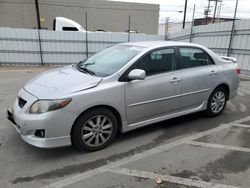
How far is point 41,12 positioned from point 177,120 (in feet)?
79.2

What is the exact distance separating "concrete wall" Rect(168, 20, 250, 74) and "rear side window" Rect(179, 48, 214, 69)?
5.41m

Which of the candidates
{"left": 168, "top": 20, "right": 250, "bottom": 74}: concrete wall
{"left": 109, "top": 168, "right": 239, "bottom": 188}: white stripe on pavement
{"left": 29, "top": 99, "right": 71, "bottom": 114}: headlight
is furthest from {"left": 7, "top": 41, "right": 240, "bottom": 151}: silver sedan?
{"left": 168, "top": 20, "right": 250, "bottom": 74}: concrete wall

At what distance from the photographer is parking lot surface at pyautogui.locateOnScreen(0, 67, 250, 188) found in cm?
280

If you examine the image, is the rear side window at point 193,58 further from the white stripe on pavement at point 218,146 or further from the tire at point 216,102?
the white stripe on pavement at point 218,146

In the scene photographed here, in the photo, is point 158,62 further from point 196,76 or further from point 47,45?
point 47,45

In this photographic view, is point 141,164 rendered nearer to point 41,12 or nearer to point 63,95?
A: point 63,95

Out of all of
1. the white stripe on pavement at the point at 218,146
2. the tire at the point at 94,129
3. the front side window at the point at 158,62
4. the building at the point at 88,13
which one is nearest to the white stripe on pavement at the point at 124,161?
the white stripe on pavement at the point at 218,146

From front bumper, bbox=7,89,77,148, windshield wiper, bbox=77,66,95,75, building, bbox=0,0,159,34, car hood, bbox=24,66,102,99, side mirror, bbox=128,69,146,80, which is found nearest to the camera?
front bumper, bbox=7,89,77,148

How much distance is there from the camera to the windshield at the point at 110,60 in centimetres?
370

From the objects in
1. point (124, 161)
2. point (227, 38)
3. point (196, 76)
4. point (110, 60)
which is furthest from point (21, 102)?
point (227, 38)

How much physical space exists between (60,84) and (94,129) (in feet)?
2.70

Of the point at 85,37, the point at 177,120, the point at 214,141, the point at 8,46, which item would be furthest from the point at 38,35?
the point at 214,141

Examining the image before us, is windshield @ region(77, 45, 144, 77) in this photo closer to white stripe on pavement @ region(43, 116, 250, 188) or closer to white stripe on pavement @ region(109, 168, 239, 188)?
white stripe on pavement @ region(43, 116, 250, 188)

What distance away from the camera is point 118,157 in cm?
333
